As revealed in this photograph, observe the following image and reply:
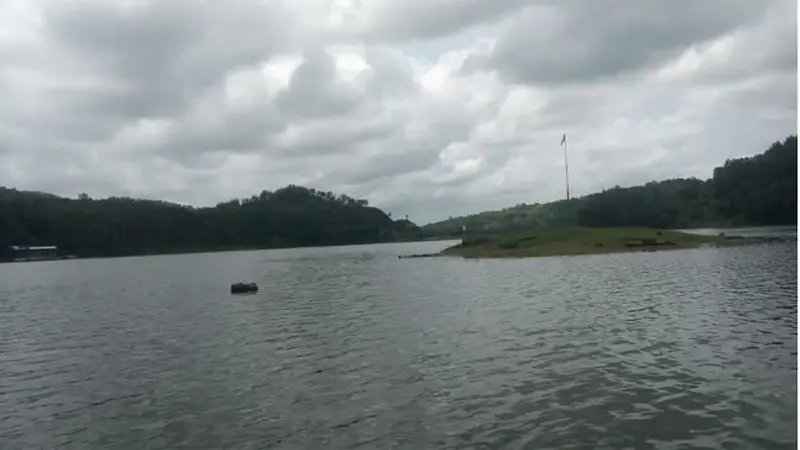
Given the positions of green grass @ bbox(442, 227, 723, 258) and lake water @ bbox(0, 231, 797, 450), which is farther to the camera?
green grass @ bbox(442, 227, 723, 258)

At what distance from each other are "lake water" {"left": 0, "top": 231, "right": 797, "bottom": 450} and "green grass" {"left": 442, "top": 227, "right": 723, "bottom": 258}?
6339 centimetres

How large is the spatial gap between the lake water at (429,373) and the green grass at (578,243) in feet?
208

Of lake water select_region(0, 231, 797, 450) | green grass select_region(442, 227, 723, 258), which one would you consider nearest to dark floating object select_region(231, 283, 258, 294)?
lake water select_region(0, 231, 797, 450)

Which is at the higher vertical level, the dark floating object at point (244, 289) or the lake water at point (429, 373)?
the dark floating object at point (244, 289)

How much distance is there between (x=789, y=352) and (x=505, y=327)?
579 inches

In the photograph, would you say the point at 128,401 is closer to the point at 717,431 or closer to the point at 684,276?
the point at 717,431

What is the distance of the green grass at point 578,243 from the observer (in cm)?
11826

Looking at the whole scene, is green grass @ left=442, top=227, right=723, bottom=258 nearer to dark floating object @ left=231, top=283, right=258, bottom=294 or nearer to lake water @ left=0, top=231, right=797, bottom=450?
dark floating object @ left=231, top=283, right=258, bottom=294

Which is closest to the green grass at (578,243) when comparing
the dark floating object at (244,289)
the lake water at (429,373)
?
the dark floating object at (244,289)

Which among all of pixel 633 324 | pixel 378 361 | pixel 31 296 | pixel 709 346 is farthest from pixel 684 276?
pixel 31 296

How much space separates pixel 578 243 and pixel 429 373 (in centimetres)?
10269

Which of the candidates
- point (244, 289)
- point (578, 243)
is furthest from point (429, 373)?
point (578, 243)

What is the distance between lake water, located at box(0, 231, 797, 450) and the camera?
19312 mm

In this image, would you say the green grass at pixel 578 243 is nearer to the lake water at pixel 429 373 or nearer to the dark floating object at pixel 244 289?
the dark floating object at pixel 244 289
